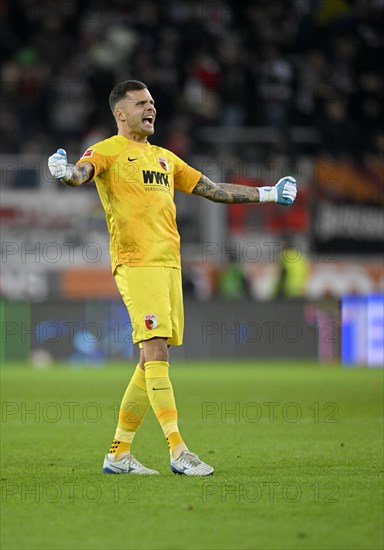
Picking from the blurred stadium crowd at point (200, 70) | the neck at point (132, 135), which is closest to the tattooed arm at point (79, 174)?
the neck at point (132, 135)

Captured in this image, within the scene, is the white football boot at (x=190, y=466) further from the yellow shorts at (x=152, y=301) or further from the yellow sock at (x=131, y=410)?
the yellow shorts at (x=152, y=301)

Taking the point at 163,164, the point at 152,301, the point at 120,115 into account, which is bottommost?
Result: the point at 152,301

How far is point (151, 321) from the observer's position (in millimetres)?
6684

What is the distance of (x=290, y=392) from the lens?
43.4 feet

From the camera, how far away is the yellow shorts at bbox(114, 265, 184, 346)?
6691 millimetres

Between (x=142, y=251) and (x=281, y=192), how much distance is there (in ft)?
3.27

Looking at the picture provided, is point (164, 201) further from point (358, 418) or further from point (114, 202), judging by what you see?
point (358, 418)

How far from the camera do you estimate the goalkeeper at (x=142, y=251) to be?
6.69 m

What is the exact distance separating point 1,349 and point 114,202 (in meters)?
12.8

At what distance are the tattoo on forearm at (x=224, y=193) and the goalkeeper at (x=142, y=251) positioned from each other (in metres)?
0.27

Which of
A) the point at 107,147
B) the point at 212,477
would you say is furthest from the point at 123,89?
the point at 212,477

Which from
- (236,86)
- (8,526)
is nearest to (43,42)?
(236,86)

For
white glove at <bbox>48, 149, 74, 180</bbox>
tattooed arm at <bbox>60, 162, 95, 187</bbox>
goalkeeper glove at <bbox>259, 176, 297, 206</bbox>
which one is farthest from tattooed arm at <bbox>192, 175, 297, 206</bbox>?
white glove at <bbox>48, 149, 74, 180</bbox>

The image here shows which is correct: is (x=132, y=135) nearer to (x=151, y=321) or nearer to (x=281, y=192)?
(x=281, y=192)
